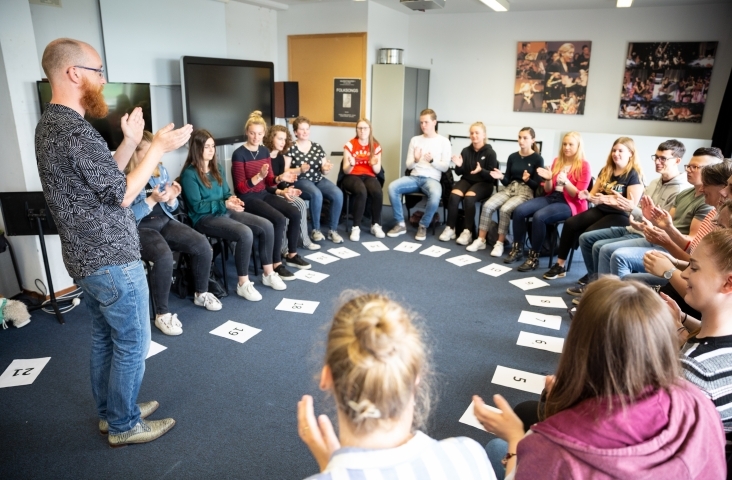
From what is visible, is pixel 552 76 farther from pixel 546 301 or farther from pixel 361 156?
pixel 546 301

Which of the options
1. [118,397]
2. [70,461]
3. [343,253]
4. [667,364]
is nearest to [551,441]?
[667,364]

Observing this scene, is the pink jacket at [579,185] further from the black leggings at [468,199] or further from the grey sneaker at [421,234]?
the grey sneaker at [421,234]

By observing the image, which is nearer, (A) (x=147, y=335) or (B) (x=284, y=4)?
(A) (x=147, y=335)

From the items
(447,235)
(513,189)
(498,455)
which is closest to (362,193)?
(447,235)

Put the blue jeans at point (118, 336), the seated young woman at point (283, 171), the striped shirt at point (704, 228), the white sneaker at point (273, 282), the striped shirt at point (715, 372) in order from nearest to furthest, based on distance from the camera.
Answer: the striped shirt at point (715, 372) < the blue jeans at point (118, 336) < the striped shirt at point (704, 228) < the white sneaker at point (273, 282) < the seated young woman at point (283, 171)

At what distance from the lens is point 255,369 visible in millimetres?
2836

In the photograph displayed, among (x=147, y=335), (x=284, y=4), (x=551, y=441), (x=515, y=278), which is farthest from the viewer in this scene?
(x=284, y=4)

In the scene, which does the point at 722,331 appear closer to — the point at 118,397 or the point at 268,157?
the point at 118,397

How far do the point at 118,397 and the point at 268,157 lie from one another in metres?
2.85

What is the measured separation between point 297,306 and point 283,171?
1.74m

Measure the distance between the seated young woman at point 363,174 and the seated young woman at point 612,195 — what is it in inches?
76.0

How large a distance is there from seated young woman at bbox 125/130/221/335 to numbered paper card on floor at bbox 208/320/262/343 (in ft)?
0.80

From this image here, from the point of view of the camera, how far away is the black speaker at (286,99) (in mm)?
6367

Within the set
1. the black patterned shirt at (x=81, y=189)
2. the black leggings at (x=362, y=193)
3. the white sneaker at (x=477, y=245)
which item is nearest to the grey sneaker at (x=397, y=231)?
the black leggings at (x=362, y=193)
